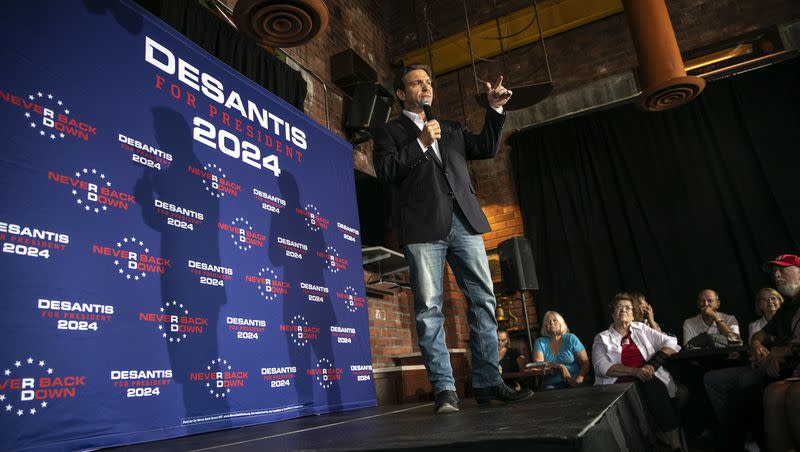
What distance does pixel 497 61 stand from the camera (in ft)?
21.6

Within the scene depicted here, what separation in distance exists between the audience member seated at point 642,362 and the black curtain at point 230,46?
115 inches

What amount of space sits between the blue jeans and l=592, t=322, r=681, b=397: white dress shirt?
198 cm

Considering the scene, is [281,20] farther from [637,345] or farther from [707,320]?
[707,320]

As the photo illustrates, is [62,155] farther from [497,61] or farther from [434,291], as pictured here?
[497,61]

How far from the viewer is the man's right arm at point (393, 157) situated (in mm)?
1914

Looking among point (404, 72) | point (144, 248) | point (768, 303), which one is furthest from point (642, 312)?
point (144, 248)

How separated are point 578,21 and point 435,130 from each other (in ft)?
16.8

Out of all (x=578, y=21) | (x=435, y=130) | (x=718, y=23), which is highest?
(x=578, y=21)

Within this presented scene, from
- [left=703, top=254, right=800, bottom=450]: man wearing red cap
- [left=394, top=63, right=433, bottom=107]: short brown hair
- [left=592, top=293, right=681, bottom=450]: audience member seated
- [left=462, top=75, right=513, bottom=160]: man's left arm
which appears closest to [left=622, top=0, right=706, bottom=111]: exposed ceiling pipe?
[left=703, top=254, right=800, bottom=450]: man wearing red cap

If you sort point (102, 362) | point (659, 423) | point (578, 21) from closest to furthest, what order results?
point (102, 362)
point (659, 423)
point (578, 21)

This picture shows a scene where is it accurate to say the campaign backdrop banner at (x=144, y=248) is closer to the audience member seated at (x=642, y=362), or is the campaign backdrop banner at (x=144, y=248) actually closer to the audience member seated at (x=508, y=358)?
the audience member seated at (x=642, y=362)

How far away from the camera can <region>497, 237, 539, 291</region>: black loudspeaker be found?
17.2 feet

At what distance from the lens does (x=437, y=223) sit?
1.92 metres

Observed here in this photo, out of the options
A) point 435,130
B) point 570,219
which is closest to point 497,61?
point 570,219
